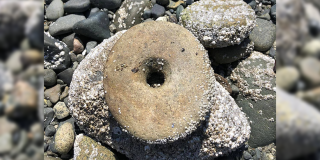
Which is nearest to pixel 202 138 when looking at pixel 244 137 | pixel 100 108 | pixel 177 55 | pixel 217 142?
pixel 217 142

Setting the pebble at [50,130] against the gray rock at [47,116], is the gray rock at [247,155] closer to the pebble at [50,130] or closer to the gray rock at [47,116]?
the pebble at [50,130]

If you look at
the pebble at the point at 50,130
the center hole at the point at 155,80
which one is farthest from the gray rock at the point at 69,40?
the center hole at the point at 155,80

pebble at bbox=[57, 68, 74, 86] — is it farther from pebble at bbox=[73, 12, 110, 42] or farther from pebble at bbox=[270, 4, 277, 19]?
pebble at bbox=[270, 4, 277, 19]

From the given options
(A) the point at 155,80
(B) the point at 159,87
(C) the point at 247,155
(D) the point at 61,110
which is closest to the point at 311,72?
(B) the point at 159,87

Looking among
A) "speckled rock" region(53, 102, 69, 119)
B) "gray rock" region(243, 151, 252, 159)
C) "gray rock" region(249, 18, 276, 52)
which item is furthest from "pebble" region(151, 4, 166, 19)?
"gray rock" region(243, 151, 252, 159)

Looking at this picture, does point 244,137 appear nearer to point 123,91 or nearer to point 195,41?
point 195,41
